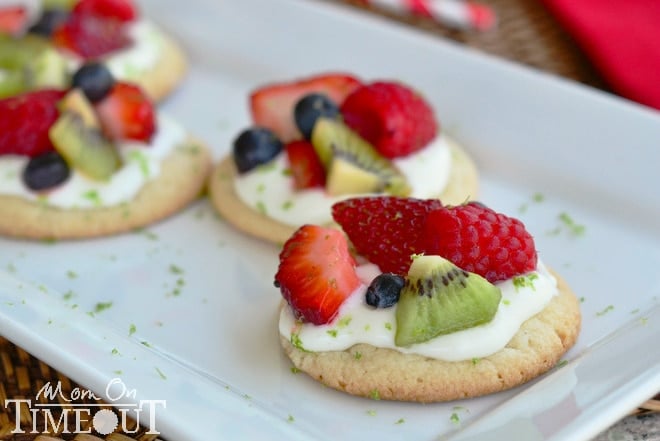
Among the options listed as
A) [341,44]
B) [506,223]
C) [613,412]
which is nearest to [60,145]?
[341,44]

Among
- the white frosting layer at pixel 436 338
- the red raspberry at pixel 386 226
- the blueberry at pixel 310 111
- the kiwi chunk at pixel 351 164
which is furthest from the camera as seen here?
the blueberry at pixel 310 111

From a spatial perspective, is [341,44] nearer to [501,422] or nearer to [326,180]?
[326,180]

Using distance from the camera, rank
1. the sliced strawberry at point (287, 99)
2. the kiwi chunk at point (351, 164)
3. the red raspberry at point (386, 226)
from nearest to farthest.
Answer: the red raspberry at point (386, 226)
the kiwi chunk at point (351, 164)
the sliced strawberry at point (287, 99)

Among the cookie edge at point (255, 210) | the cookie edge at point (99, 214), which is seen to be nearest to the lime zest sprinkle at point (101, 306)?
the cookie edge at point (99, 214)

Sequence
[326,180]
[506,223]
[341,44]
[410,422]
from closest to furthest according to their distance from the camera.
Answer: [410,422] → [506,223] → [326,180] → [341,44]

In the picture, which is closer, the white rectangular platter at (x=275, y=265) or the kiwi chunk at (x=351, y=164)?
the white rectangular platter at (x=275, y=265)

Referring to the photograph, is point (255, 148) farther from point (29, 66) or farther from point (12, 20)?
point (12, 20)

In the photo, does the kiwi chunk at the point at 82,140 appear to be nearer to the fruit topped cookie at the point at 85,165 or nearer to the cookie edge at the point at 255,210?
the fruit topped cookie at the point at 85,165
